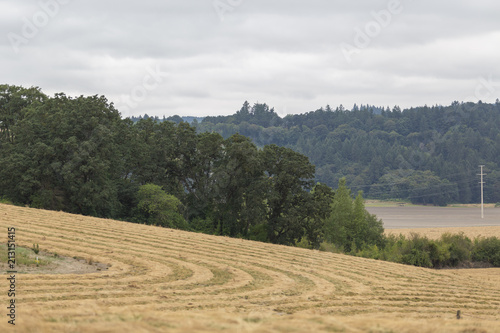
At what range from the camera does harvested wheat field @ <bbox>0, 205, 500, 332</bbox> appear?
29.9 feet

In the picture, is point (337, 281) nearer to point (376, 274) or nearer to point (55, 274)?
point (376, 274)

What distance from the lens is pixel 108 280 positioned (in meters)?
15.1

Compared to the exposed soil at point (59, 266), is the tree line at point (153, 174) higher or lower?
higher

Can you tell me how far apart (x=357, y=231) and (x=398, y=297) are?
52.4 m

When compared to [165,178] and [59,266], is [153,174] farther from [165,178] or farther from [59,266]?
[59,266]

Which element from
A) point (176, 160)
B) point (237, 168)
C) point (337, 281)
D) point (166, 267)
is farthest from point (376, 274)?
point (176, 160)

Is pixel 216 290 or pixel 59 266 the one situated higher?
pixel 59 266

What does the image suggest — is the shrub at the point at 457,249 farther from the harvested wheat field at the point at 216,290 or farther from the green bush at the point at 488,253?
the harvested wheat field at the point at 216,290

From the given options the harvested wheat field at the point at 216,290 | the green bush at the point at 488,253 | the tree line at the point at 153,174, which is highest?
the tree line at the point at 153,174

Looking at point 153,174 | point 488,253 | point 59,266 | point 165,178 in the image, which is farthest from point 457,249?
point 59,266

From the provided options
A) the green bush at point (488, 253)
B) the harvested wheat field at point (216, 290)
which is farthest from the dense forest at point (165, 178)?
the harvested wheat field at point (216, 290)

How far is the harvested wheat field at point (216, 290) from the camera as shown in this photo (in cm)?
910

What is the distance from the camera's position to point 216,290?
15.1m

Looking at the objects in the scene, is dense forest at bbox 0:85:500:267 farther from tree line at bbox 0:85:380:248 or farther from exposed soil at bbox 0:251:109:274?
exposed soil at bbox 0:251:109:274
